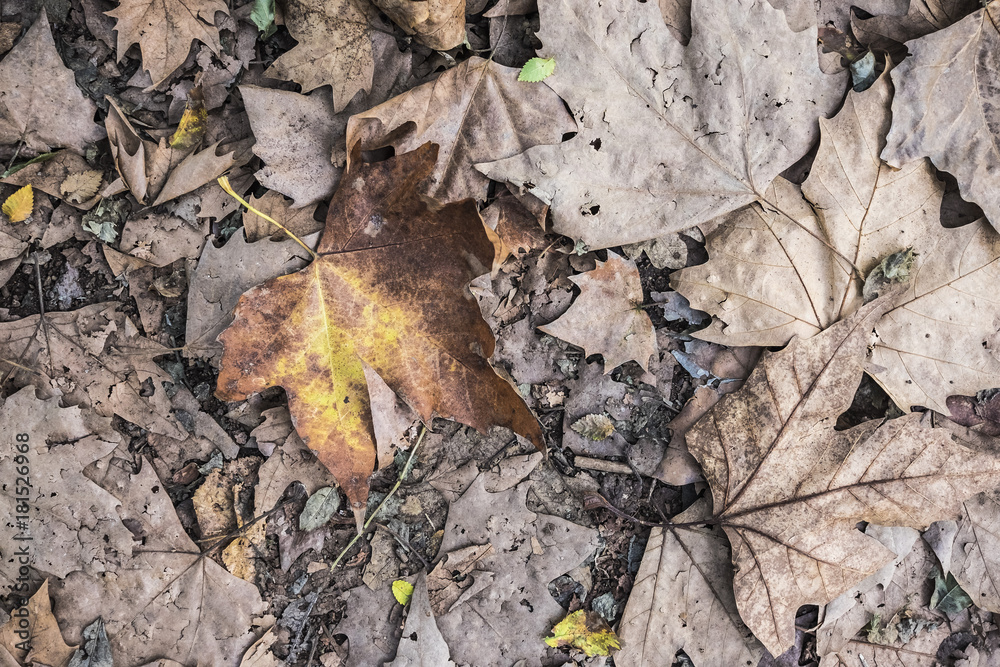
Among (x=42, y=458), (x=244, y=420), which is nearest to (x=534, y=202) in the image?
(x=244, y=420)

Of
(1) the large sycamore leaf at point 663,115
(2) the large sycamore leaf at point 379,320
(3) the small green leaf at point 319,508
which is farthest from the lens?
(3) the small green leaf at point 319,508

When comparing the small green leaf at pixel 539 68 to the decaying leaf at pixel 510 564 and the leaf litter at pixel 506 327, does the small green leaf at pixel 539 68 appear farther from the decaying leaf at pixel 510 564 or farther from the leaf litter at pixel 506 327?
the decaying leaf at pixel 510 564

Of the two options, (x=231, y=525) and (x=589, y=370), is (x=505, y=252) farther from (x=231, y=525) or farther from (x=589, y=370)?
(x=231, y=525)

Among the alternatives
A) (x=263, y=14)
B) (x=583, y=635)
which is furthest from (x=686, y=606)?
(x=263, y=14)

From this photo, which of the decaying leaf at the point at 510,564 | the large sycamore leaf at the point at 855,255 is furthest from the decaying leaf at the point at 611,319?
the decaying leaf at the point at 510,564

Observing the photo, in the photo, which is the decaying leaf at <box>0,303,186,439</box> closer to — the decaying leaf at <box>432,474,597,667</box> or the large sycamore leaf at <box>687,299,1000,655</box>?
the decaying leaf at <box>432,474,597,667</box>

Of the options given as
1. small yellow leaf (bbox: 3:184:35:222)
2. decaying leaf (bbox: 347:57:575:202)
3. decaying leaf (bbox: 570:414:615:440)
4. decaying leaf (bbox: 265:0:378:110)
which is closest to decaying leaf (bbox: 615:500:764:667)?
decaying leaf (bbox: 570:414:615:440)

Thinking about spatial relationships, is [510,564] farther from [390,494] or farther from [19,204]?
[19,204]
